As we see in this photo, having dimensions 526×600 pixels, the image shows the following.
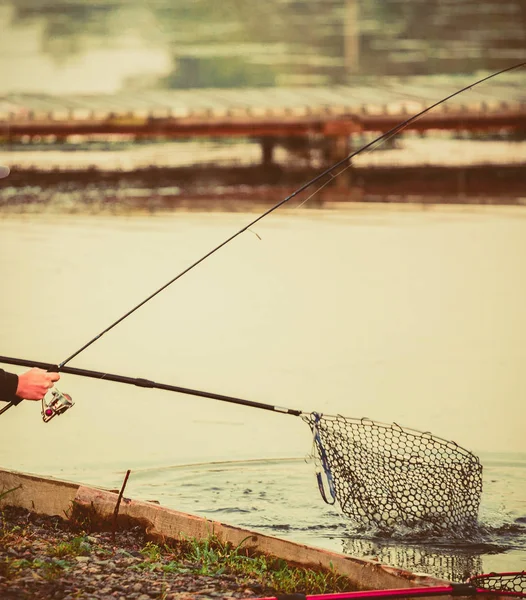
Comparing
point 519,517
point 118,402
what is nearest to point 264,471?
point 118,402

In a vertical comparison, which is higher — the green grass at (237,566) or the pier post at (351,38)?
the pier post at (351,38)

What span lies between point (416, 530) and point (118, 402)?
4.90ft

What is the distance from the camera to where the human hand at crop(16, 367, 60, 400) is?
251 centimetres

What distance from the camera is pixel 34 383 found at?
2.52 m

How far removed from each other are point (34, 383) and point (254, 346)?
1626mm

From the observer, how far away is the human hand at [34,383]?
251cm

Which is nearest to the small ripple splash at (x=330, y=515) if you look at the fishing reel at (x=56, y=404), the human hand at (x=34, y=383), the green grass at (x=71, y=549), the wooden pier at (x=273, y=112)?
the green grass at (x=71, y=549)

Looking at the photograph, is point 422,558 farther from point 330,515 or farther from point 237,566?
point 237,566

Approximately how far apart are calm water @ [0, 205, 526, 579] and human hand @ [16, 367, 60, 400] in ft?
4.14

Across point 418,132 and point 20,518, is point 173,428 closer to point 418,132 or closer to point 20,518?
point 20,518

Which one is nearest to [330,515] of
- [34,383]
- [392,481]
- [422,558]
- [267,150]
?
[422,558]

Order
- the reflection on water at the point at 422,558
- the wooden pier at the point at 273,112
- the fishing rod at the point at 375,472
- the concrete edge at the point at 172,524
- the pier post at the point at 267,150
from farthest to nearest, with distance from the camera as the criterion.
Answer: the pier post at the point at 267,150 → the wooden pier at the point at 273,112 → the reflection on water at the point at 422,558 → the fishing rod at the point at 375,472 → the concrete edge at the point at 172,524

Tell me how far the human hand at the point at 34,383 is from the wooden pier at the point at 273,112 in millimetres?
1984

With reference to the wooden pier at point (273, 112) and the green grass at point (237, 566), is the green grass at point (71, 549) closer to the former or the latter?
the green grass at point (237, 566)
